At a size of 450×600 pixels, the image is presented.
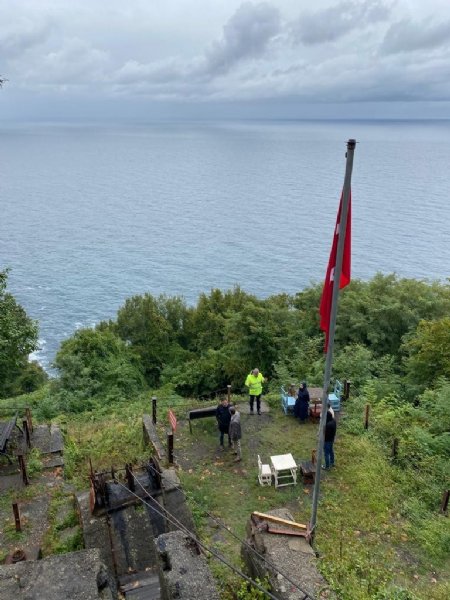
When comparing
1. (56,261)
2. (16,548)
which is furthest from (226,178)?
(16,548)

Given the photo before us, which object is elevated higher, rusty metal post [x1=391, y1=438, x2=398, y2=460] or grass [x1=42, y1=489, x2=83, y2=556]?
rusty metal post [x1=391, y1=438, x2=398, y2=460]

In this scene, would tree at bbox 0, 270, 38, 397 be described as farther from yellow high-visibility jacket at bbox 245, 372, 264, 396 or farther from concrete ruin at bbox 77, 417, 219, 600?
yellow high-visibility jacket at bbox 245, 372, 264, 396

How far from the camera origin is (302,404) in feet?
47.5

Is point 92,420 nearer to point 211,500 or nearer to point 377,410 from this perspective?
point 211,500

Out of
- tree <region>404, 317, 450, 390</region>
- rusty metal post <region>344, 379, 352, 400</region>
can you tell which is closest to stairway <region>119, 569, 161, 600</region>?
rusty metal post <region>344, 379, 352, 400</region>

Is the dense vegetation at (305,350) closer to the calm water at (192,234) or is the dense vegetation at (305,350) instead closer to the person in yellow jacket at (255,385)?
the person in yellow jacket at (255,385)

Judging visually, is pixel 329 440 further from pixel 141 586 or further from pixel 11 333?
pixel 11 333

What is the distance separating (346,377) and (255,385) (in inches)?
201

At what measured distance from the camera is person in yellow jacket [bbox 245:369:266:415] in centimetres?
1462

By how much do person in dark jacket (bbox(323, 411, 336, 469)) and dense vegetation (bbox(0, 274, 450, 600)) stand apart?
0.44 metres

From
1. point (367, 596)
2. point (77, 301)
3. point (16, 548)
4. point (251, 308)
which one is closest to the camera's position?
point (367, 596)

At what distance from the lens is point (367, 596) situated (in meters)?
7.42

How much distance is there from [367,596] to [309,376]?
1176 cm

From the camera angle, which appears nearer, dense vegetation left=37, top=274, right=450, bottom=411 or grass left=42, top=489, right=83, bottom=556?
grass left=42, top=489, right=83, bottom=556
